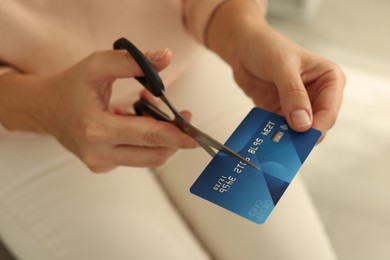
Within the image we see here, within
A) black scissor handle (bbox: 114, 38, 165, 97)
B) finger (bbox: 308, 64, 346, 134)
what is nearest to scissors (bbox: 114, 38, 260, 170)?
black scissor handle (bbox: 114, 38, 165, 97)

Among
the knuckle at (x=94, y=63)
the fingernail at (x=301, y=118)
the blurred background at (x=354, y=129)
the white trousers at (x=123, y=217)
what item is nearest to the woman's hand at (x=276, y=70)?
the fingernail at (x=301, y=118)

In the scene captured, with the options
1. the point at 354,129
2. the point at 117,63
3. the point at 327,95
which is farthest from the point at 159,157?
the point at 354,129

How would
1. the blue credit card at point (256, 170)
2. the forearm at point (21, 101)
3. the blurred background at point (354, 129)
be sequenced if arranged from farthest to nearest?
the blurred background at point (354, 129)
the forearm at point (21, 101)
the blue credit card at point (256, 170)

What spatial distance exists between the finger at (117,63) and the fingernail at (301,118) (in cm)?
17

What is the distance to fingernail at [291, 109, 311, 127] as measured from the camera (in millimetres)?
586

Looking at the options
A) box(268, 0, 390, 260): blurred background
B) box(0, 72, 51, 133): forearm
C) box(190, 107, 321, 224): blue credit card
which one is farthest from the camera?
box(268, 0, 390, 260): blurred background

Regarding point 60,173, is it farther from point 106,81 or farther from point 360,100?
point 360,100

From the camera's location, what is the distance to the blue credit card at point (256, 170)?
0.56 m

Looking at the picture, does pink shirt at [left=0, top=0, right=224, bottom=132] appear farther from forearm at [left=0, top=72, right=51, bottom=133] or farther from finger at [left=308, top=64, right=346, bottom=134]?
finger at [left=308, top=64, right=346, bottom=134]

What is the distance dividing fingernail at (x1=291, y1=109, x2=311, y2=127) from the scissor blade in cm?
7

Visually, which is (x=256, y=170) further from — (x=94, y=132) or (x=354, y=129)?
(x=354, y=129)

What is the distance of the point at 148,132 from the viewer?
1.97 feet

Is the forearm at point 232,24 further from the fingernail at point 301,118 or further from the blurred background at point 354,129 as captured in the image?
the blurred background at point 354,129

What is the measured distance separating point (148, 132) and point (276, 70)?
20 centimetres
